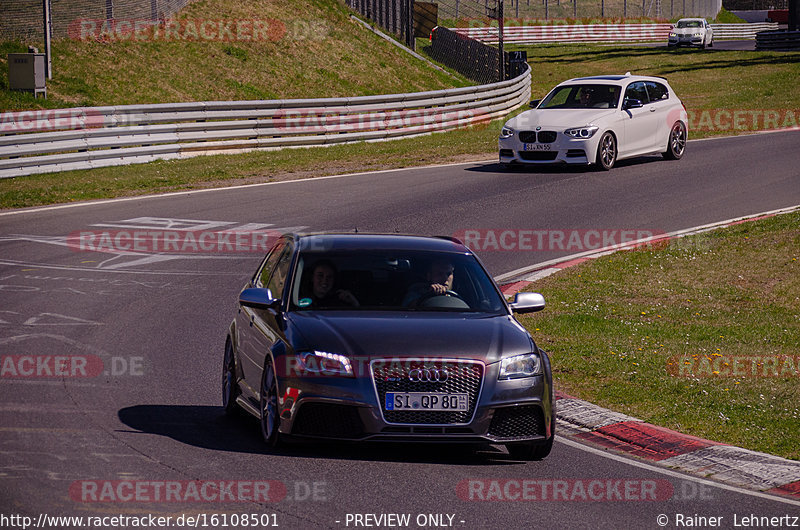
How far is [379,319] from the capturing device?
25.5 feet

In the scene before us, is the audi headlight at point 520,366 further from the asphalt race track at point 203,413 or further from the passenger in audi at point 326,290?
the passenger in audi at point 326,290

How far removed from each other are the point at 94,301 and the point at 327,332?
5957 millimetres

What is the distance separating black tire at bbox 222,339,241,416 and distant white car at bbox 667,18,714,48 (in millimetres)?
64594

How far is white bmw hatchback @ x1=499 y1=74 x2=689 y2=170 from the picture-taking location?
23.1 meters

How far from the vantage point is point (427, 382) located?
7.25 m

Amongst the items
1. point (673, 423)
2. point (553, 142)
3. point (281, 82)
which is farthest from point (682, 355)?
point (281, 82)

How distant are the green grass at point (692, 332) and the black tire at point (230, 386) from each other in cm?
269

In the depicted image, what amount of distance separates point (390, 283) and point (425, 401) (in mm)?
1336

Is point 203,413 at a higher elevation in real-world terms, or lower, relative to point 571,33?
higher

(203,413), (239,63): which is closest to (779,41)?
(239,63)

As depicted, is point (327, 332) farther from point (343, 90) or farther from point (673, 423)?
point (343, 90)

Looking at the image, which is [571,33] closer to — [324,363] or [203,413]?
[203,413]

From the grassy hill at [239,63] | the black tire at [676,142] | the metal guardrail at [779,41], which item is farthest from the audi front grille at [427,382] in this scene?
the metal guardrail at [779,41]

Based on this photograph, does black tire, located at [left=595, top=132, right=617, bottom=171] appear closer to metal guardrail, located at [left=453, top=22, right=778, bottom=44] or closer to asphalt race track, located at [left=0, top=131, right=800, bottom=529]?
asphalt race track, located at [left=0, top=131, right=800, bottom=529]
